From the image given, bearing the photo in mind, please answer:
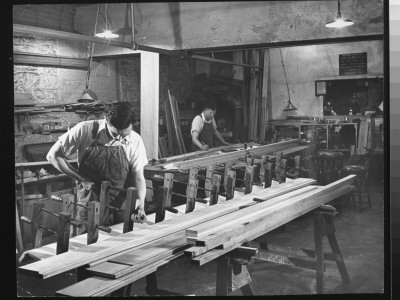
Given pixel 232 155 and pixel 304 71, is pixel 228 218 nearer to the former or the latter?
pixel 232 155

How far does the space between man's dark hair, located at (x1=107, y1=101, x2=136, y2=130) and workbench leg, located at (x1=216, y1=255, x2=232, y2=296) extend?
1.53 m

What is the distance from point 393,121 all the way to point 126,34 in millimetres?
3251

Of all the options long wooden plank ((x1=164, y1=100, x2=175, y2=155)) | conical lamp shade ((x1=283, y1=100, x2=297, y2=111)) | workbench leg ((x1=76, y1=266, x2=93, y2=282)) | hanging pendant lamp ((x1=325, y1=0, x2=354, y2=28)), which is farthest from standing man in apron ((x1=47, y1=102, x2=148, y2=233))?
hanging pendant lamp ((x1=325, y1=0, x2=354, y2=28))

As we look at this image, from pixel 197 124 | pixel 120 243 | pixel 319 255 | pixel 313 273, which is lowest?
pixel 313 273

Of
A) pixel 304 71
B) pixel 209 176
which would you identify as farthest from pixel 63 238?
pixel 304 71

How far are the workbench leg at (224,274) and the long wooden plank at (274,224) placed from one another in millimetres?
147

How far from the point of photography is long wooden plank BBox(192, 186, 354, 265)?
3.03m

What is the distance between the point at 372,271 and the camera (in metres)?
4.09

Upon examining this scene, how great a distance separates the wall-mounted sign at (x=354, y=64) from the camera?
451 cm

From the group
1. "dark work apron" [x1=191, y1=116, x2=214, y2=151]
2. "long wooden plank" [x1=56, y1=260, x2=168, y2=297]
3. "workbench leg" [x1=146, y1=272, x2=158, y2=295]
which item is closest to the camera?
"long wooden plank" [x1=56, y1=260, x2=168, y2=297]

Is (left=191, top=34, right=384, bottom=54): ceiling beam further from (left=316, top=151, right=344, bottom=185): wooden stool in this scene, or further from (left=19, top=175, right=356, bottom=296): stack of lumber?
(left=19, top=175, right=356, bottom=296): stack of lumber

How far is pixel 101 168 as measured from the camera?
418 cm

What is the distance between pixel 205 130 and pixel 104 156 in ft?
3.81

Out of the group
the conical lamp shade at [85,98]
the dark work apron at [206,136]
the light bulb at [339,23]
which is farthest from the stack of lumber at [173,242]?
the light bulb at [339,23]
